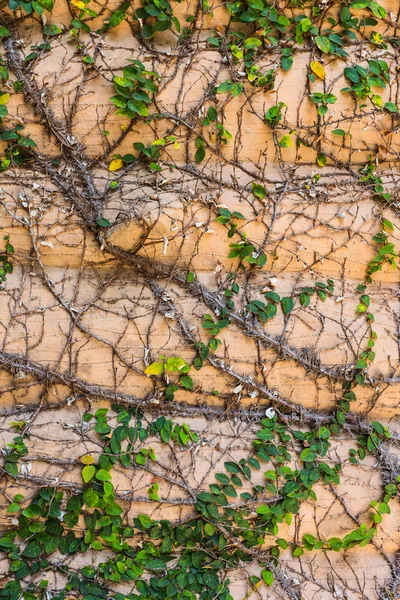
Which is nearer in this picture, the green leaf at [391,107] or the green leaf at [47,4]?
the green leaf at [47,4]

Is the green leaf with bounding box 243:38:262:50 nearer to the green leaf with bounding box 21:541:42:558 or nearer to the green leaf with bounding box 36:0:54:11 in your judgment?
the green leaf with bounding box 36:0:54:11

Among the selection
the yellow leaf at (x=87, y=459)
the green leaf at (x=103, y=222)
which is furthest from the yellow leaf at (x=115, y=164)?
the yellow leaf at (x=87, y=459)

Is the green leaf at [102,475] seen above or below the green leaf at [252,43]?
below

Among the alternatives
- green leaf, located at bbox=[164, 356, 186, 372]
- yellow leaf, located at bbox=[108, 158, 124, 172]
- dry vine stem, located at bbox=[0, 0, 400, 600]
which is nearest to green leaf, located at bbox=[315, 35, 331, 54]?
dry vine stem, located at bbox=[0, 0, 400, 600]

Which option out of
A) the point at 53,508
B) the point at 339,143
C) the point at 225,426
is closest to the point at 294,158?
the point at 339,143

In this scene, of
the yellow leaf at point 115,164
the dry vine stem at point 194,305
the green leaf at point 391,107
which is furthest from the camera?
the green leaf at point 391,107

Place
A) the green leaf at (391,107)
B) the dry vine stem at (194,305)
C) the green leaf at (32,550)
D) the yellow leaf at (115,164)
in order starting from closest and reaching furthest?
the green leaf at (32,550), the dry vine stem at (194,305), the yellow leaf at (115,164), the green leaf at (391,107)

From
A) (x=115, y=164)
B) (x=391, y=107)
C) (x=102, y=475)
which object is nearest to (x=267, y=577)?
(x=102, y=475)

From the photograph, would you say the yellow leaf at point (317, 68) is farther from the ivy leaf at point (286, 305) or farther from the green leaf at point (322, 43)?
the ivy leaf at point (286, 305)
